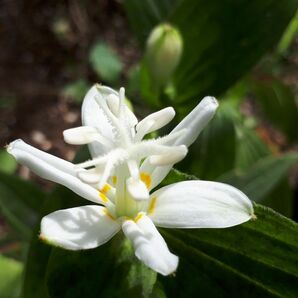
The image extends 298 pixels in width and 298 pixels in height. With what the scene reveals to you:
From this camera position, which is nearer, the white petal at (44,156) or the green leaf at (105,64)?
the white petal at (44,156)

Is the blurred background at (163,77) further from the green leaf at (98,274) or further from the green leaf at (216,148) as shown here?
the green leaf at (98,274)

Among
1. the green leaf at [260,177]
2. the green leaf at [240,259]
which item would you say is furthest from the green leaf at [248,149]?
the green leaf at [240,259]

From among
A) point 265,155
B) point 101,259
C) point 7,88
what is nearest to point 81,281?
point 101,259

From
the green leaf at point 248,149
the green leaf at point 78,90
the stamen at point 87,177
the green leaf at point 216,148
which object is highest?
the stamen at point 87,177

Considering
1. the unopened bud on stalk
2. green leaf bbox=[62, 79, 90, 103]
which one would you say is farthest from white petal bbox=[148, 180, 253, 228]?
green leaf bbox=[62, 79, 90, 103]

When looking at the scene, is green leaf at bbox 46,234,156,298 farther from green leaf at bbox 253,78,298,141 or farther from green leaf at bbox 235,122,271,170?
green leaf at bbox 253,78,298,141

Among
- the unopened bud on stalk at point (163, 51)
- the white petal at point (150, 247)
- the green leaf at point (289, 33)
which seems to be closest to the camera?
the white petal at point (150, 247)
